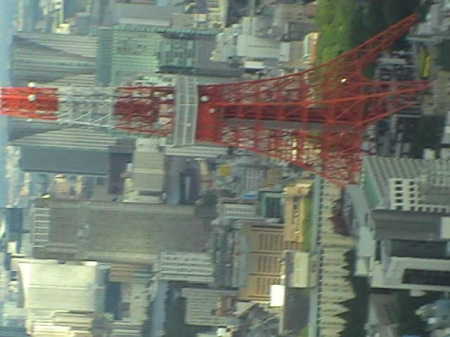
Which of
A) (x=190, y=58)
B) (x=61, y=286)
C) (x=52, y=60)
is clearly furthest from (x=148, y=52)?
(x=61, y=286)

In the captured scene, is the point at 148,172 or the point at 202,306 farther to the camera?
the point at 148,172

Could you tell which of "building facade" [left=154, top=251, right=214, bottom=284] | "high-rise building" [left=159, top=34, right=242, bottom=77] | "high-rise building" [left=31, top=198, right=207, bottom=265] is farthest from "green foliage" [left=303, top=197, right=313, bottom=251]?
"high-rise building" [left=31, top=198, right=207, bottom=265]

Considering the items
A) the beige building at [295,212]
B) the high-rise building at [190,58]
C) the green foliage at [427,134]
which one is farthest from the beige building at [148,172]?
the green foliage at [427,134]

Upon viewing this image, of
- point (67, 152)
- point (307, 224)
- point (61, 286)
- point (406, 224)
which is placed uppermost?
point (406, 224)

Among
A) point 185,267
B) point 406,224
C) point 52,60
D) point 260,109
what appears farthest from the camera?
point 52,60

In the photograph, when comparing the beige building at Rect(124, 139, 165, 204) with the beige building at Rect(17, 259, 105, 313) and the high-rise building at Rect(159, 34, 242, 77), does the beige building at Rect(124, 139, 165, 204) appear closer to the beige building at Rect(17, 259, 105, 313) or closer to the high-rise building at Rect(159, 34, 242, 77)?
the high-rise building at Rect(159, 34, 242, 77)

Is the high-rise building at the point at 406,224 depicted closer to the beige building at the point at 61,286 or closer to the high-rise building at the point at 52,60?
the beige building at the point at 61,286

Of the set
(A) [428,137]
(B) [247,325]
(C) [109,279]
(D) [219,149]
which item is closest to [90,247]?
(C) [109,279]

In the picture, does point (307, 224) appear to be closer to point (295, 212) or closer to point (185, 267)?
point (295, 212)
